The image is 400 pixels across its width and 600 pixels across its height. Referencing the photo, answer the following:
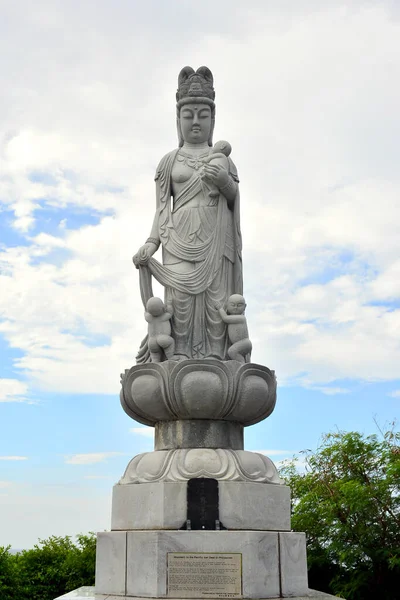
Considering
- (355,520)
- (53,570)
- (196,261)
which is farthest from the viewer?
(53,570)

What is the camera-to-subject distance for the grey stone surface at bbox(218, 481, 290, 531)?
8.02 meters

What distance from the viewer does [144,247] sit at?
9844mm

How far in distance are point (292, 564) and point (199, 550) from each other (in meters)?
1.28

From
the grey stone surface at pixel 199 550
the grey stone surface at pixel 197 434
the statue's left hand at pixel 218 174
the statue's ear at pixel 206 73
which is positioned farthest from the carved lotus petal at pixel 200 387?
the statue's ear at pixel 206 73

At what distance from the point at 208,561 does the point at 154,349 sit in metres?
2.86

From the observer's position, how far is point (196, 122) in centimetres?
1043

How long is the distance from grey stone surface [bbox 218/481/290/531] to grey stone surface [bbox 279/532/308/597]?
0.69 ft

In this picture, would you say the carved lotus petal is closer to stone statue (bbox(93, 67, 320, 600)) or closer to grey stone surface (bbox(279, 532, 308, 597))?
stone statue (bbox(93, 67, 320, 600))

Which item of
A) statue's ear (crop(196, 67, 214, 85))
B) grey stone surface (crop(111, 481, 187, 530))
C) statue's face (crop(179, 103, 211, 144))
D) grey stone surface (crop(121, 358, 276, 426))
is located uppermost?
statue's ear (crop(196, 67, 214, 85))

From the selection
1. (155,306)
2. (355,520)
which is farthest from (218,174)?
(355,520)

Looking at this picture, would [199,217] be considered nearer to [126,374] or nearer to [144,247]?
[144,247]

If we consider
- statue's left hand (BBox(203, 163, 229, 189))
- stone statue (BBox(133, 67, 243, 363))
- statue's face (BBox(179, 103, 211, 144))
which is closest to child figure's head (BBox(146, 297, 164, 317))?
stone statue (BBox(133, 67, 243, 363))

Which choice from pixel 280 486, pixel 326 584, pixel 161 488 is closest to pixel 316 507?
pixel 326 584

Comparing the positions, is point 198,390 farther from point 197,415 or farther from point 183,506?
point 183,506
